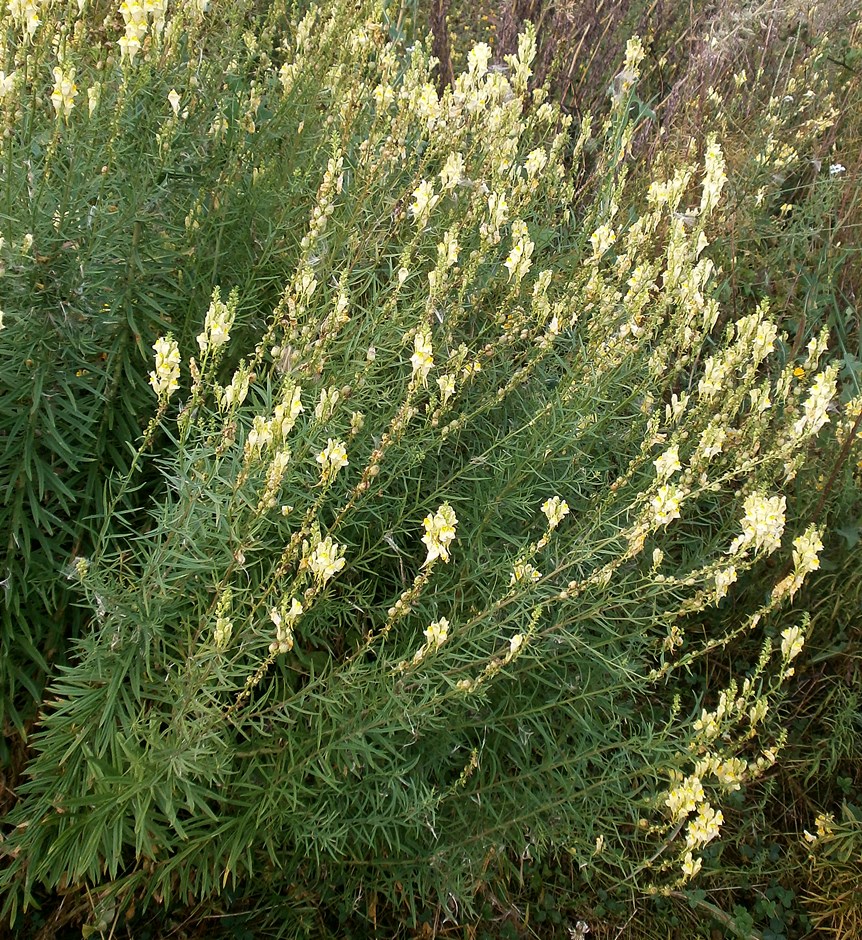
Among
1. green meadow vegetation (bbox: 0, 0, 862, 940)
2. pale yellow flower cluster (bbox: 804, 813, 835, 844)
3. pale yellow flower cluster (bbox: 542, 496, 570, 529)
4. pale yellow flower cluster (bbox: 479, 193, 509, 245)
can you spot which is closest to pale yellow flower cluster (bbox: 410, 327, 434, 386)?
green meadow vegetation (bbox: 0, 0, 862, 940)

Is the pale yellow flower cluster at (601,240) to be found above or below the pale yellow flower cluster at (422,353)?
above

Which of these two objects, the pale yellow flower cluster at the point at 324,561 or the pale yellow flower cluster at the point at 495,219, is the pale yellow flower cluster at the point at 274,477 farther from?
the pale yellow flower cluster at the point at 495,219

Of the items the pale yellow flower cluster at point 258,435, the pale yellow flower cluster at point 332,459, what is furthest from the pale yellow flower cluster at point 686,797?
the pale yellow flower cluster at point 258,435

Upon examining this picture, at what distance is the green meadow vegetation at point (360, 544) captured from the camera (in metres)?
2.26

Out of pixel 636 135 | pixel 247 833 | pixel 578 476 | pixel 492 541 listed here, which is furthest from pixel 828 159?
pixel 247 833

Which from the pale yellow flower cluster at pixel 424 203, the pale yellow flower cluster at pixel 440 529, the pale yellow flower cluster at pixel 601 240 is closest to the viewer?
the pale yellow flower cluster at pixel 440 529

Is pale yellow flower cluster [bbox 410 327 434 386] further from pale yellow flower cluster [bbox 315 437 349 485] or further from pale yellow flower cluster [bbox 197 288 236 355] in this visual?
pale yellow flower cluster [bbox 197 288 236 355]

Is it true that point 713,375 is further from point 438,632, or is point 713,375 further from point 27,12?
point 27,12

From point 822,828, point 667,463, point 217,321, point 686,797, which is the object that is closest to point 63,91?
point 217,321

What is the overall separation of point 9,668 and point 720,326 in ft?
11.4

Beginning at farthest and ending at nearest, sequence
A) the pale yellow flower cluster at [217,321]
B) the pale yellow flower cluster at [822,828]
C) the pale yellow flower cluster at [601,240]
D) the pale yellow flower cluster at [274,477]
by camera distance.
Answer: the pale yellow flower cluster at [822,828], the pale yellow flower cluster at [601,240], the pale yellow flower cluster at [217,321], the pale yellow flower cluster at [274,477]

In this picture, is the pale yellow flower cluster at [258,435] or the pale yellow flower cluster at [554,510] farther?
the pale yellow flower cluster at [554,510]

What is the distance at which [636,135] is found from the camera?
539 centimetres

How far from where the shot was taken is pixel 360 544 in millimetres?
2703
